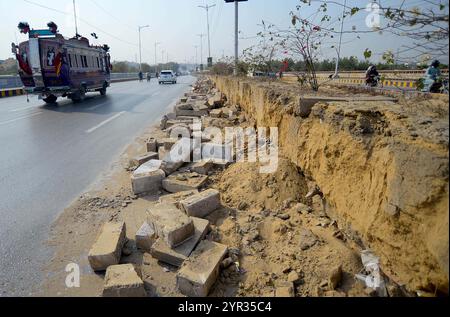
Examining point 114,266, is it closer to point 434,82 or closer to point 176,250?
point 176,250

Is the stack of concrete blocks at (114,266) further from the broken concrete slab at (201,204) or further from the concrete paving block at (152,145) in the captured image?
the concrete paving block at (152,145)

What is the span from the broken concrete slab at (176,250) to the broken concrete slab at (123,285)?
0.40 m

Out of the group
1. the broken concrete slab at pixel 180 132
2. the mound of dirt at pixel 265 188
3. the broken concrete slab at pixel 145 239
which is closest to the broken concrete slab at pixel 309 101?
the mound of dirt at pixel 265 188

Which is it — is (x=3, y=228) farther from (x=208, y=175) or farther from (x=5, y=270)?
(x=208, y=175)

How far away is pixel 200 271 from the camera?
7.82ft

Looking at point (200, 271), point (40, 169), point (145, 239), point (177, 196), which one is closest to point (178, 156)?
point (177, 196)

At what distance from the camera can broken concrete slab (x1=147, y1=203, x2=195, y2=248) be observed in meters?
2.72

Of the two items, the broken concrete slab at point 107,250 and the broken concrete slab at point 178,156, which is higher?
the broken concrete slab at point 178,156

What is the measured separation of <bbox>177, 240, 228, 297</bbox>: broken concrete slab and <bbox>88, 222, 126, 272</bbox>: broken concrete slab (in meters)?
0.68

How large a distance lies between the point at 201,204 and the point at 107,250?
A: 3.62ft

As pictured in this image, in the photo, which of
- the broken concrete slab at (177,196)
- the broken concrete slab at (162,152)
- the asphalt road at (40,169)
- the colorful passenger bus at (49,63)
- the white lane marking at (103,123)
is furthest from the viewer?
the colorful passenger bus at (49,63)

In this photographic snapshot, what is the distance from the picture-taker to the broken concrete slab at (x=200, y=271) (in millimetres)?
2307
